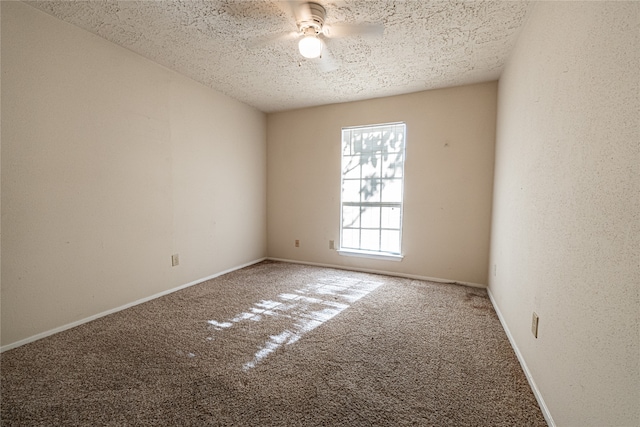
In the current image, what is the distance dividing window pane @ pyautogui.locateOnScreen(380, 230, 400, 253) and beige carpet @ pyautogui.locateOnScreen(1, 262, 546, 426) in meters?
1.08

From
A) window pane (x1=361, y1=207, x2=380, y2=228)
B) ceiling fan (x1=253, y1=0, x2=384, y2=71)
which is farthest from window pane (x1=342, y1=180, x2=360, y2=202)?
ceiling fan (x1=253, y1=0, x2=384, y2=71)

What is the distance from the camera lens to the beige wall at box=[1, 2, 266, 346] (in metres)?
1.90

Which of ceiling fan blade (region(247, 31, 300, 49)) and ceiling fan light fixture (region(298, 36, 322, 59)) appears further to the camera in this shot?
ceiling fan blade (region(247, 31, 300, 49))

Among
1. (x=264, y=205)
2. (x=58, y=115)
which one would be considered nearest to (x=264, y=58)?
(x=58, y=115)

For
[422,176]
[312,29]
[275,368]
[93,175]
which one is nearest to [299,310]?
[275,368]

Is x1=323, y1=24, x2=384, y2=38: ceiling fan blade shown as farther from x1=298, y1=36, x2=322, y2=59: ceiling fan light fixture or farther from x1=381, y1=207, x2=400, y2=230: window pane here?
x1=381, y1=207, x2=400, y2=230: window pane

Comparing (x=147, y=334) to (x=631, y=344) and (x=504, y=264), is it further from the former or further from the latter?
(x=504, y=264)

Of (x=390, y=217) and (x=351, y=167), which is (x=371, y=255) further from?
(x=351, y=167)

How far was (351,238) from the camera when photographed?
4070mm

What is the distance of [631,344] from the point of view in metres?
0.79

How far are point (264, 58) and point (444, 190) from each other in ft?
8.24

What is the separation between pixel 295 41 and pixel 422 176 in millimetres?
2152

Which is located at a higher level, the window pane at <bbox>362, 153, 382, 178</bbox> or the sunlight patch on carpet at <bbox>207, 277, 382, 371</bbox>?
the window pane at <bbox>362, 153, 382, 178</bbox>

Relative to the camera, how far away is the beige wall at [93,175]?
190cm
